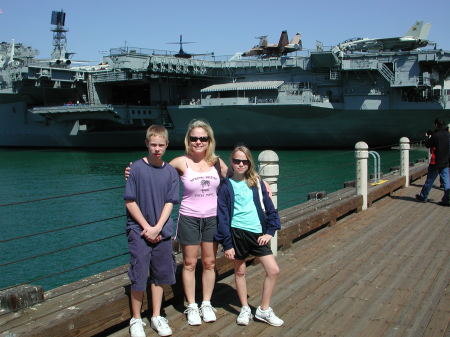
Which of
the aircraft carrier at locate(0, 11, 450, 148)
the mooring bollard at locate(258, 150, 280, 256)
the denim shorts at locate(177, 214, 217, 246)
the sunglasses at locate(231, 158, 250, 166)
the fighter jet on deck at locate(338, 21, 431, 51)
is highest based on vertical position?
the fighter jet on deck at locate(338, 21, 431, 51)

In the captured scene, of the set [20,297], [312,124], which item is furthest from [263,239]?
[312,124]

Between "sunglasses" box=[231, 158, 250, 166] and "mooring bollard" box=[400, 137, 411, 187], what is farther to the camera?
"mooring bollard" box=[400, 137, 411, 187]

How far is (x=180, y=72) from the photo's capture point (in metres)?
38.9

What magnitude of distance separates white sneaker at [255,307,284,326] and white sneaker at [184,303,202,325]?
494mm

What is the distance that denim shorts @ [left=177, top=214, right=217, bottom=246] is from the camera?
13.1 ft

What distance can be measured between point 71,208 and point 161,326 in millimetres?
13464

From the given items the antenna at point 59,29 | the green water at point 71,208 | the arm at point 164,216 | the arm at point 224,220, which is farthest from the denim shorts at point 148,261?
the antenna at point 59,29

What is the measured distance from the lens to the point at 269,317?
3986 mm

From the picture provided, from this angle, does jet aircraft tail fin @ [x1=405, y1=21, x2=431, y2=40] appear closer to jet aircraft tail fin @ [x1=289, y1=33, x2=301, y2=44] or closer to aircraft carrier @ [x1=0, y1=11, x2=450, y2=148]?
aircraft carrier @ [x1=0, y1=11, x2=450, y2=148]

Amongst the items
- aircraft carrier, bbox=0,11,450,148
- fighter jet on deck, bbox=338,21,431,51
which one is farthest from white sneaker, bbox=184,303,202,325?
fighter jet on deck, bbox=338,21,431,51

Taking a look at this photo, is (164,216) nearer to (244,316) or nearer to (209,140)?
(209,140)

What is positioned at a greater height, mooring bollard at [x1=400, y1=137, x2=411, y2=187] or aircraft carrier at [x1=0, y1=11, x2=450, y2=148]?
aircraft carrier at [x1=0, y1=11, x2=450, y2=148]

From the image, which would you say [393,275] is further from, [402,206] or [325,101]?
[325,101]

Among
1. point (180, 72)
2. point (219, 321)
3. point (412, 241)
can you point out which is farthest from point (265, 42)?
point (219, 321)
